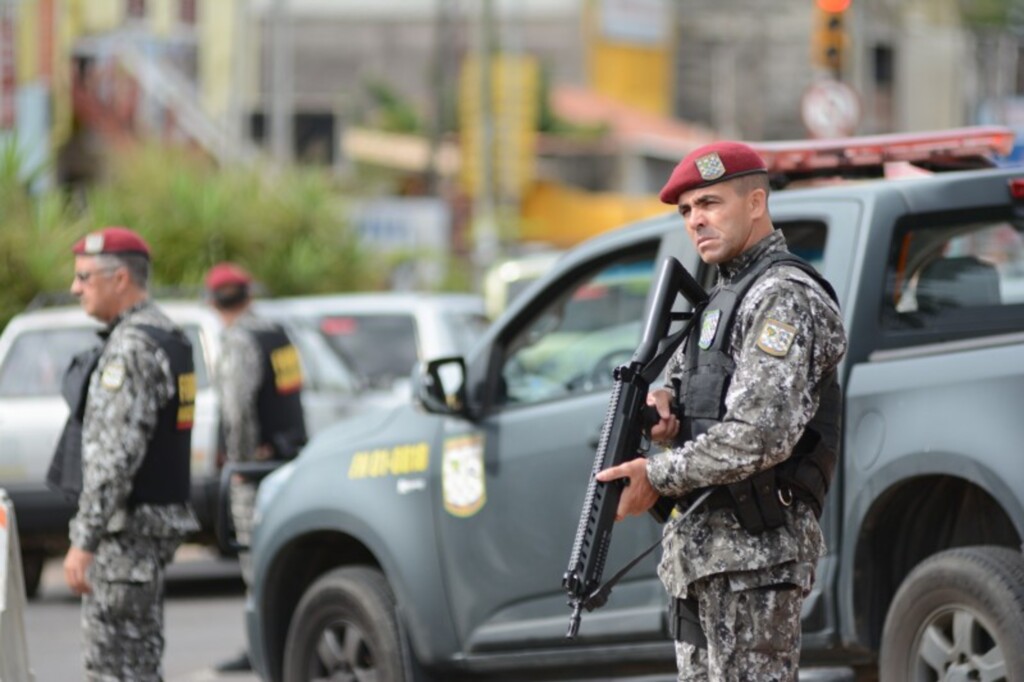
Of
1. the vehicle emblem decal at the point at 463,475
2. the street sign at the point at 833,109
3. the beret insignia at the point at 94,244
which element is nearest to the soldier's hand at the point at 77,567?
the beret insignia at the point at 94,244

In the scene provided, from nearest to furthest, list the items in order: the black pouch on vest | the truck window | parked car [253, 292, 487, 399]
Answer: the black pouch on vest, the truck window, parked car [253, 292, 487, 399]

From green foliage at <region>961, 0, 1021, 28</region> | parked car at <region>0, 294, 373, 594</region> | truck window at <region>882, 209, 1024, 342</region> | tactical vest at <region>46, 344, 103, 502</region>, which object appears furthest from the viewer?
green foliage at <region>961, 0, 1021, 28</region>

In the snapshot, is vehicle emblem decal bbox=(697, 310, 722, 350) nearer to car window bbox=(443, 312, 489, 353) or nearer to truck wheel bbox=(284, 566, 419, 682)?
truck wheel bbox=(284, 566, 419, 682)

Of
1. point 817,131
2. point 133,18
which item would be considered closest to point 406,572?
point 817,131

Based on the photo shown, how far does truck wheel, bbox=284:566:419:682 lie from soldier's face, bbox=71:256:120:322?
130cm

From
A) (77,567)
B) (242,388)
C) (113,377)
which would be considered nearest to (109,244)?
(113,377)

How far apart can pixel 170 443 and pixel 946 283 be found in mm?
2471

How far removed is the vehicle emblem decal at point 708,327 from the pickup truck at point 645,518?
109 cm

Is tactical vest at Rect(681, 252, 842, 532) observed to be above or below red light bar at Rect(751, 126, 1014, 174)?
below

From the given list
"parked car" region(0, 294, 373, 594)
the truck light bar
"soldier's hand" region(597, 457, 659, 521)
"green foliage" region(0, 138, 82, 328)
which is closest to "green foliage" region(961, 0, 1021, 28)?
"green foliage" region(0, 138, 82, 328)

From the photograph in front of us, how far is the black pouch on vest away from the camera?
15.8ft

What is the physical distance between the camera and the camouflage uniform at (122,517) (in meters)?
6.50

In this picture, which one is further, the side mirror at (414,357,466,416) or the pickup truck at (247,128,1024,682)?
the side mirror at (414,357,466,416)

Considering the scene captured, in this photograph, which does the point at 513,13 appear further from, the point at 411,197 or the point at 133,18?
the point at 133,18
